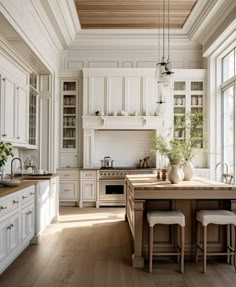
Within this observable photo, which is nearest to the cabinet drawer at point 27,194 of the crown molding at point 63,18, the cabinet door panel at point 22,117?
the cabinet door panel at point 22,117

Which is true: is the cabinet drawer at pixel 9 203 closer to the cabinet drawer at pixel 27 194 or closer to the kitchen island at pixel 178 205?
the cabinet drawer at pixel 27 194

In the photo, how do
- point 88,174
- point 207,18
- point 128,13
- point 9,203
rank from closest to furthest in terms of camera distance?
point 9,203 → point 207,18 → point 128,13 → point 88,174

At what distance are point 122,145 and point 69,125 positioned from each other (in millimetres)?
1373

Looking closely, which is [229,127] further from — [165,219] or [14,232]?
[14,232]

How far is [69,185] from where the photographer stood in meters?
7.36

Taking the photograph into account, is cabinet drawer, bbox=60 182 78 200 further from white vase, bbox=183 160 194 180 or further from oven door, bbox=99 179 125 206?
white vase, bbox=183 160 194 180

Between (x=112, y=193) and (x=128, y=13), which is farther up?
(x=128, y=13)

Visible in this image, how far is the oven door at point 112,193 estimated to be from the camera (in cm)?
730

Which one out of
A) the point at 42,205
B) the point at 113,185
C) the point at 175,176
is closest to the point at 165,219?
the point at 175,176

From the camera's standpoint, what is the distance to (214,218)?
3447 millimetres

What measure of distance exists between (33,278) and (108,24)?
18.5 ft

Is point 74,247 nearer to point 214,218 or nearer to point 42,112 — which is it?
point 214,218

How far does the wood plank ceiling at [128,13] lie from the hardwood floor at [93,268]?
423cm

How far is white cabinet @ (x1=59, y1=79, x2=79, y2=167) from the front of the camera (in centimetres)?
777
